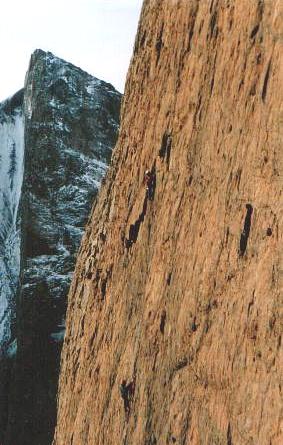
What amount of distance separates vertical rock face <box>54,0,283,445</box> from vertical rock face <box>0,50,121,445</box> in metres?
21.6

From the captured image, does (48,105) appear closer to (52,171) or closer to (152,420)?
(52,171)

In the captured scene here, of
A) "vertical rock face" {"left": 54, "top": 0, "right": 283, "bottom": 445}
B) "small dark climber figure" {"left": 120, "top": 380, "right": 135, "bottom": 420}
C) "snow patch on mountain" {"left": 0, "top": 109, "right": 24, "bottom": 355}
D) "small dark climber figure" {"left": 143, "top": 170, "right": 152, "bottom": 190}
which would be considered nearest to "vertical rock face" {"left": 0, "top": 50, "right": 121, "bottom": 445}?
"snow patch on mountain" {"left": 0, "top": 109, "right": 24, "bottom": 355}

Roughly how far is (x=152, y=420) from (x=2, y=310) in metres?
35.8

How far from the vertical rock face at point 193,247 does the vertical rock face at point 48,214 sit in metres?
21.6

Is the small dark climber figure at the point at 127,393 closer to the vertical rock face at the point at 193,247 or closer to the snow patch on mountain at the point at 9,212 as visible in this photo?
the vertical rock face at the point at 193,247

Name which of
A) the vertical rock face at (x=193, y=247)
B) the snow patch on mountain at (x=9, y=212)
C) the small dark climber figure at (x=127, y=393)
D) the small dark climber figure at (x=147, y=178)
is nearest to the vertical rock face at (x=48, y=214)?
the snow patch on mountain at (x=9, y=212)

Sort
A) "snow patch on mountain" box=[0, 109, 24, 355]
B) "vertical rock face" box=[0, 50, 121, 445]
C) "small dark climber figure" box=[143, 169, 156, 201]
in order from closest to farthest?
"small dark climber figure" box=[143, 169, 156, 201] → "vertical rock face" box=[0, 50, 121, 445] → "snow patch on mountain" box=[0, 109, 24, 355]

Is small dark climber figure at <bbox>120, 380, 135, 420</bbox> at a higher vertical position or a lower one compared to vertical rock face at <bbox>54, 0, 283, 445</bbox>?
Result: lower

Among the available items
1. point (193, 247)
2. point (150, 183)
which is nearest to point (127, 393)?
point (193, 247)

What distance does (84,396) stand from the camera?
10.9 meters

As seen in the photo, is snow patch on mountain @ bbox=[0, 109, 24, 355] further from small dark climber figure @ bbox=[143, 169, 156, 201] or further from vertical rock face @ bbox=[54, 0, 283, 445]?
small dark climber figure @ bbox=[143, 169, 156, 201]

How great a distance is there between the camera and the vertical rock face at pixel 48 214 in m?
32.5

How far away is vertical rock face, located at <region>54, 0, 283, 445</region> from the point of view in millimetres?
5938

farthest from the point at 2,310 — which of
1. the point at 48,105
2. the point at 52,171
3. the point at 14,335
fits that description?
the point at 48,105
